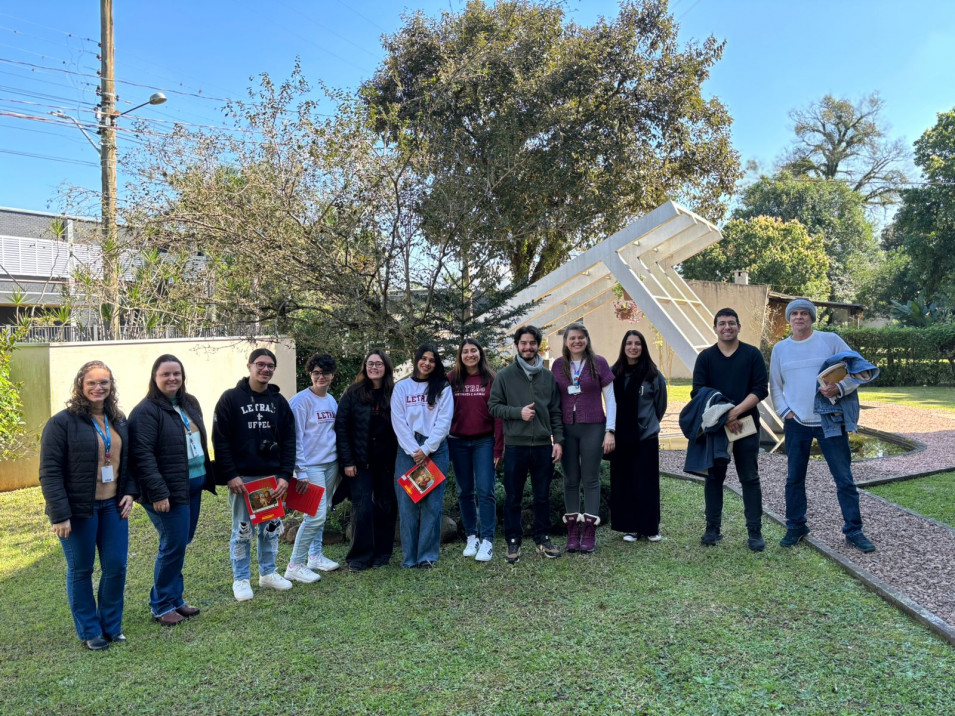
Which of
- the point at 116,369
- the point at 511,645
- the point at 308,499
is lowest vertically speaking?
the point at 511,645

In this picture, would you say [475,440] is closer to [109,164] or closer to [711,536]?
[711,536]

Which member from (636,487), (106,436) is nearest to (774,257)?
(636,487)

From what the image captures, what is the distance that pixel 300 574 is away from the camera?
4703 mm

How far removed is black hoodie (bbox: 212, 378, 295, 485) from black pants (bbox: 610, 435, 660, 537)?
259cm

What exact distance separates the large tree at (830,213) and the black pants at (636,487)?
118 feet

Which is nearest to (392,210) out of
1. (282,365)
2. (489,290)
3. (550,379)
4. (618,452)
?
(489,290)

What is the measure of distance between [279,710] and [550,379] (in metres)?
2.91

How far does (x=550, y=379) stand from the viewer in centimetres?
512

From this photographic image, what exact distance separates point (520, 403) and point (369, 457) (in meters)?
1.17

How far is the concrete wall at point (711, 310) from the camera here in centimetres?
2242

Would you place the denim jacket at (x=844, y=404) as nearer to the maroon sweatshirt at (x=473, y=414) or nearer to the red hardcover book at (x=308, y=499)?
the maroon sweatshirt at (x=473, y=414)

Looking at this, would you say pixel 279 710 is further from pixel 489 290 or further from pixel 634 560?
pixel 489 290

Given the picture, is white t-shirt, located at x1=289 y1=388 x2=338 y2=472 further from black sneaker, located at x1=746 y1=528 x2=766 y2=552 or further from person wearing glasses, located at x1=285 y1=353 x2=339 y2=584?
black sneaker, located at x1=746 y1=528 x2=766 y2=552

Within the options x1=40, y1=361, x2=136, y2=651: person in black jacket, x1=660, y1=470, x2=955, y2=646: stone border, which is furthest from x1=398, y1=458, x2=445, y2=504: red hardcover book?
x1=660, y1=470, x2=955, y2=646: stone border
